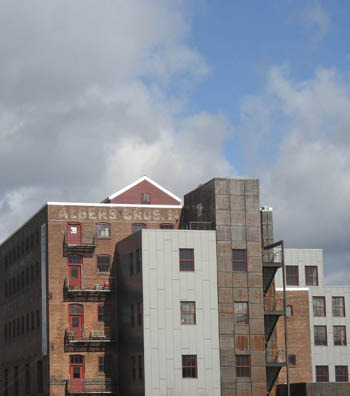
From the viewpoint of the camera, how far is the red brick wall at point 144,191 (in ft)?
319

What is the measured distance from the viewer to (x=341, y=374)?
99312 millimetres

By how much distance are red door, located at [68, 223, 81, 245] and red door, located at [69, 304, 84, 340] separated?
5883 millimetres

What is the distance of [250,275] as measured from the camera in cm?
8188

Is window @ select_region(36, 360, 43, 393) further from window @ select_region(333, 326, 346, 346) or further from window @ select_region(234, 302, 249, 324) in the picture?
window @ select_region(333, 326, 346, 346)

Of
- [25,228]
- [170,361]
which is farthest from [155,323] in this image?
[25,228]

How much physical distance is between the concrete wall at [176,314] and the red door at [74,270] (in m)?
10.0

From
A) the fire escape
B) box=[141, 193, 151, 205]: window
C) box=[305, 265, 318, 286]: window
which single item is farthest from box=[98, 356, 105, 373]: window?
box=[305, 265, 318, 286]: window

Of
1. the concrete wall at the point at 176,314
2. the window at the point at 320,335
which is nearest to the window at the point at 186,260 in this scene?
the concrete wall at the point at 176,314

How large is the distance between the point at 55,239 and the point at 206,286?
15.9 metres

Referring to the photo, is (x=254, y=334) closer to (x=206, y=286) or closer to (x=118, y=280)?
(x=206, y=286)

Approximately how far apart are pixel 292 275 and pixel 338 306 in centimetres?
660

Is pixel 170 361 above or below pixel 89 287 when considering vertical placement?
below

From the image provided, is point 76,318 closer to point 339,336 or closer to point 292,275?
point 292,275

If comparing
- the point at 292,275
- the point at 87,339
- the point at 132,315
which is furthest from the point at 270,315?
the point at 292,275
